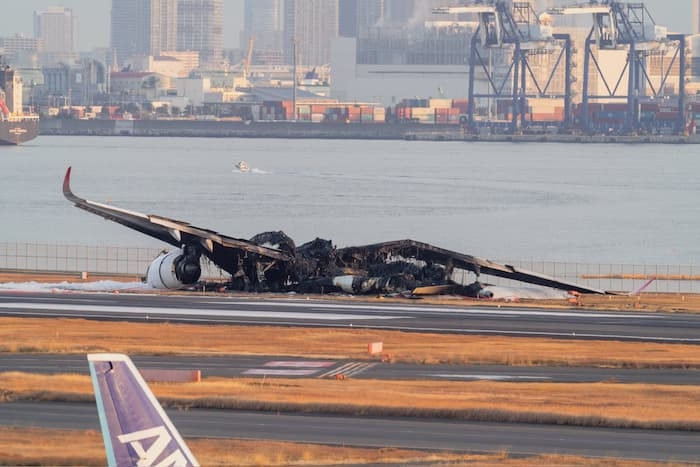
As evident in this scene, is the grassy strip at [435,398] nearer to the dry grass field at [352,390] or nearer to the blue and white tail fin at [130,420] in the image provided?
the dry grass field at [352,390]

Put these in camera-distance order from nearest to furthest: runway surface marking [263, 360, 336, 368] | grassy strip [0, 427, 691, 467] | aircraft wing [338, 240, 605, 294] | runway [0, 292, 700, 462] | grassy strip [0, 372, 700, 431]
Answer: grassy strip [0, 427, 691, 467], runway [0, 292, 700, 462], grassy strip [0, 372, 700, 431], runway surface marking [263, 360, 336, 368], aircraft wing [338, 240, 605, 294]

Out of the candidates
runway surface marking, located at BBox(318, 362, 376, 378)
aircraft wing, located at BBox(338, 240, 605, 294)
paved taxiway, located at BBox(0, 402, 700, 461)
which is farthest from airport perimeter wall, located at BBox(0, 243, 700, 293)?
paved taxiway, located at BBox(0, 402, 700, 461)

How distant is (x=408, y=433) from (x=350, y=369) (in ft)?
37.6

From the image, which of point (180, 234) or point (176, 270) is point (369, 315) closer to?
point (180, 234)

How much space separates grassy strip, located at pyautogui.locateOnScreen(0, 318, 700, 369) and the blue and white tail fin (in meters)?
27.8

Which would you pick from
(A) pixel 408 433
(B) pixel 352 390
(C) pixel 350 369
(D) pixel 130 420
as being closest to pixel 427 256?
(C) pixel 350 369

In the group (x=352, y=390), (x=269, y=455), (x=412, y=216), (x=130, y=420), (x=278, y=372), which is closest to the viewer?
(x=130, y=420)

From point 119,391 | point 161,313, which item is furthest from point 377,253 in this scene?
point 119,391

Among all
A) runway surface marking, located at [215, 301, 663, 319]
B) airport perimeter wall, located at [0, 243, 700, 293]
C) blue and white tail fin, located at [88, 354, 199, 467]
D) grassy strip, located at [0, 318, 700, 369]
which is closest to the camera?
blue and white tail fin, located at [88, 354, 199, 467]

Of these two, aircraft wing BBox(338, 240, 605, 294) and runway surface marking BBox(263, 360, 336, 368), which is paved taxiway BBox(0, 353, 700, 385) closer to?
runway surface marking BBox(263, 360, 336, 368)

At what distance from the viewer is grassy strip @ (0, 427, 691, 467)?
100 feet

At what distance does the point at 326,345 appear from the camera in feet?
170

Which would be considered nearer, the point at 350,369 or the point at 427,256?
the point at 350,369

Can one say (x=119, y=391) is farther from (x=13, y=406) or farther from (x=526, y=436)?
(x=13, y=406)
